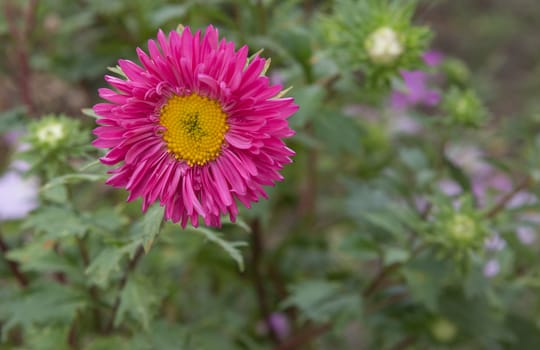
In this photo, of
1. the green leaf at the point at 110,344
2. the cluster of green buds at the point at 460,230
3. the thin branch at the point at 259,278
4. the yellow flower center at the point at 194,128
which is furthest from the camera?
the thin branch at the point at 259,278

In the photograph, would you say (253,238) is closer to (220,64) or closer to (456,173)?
(456,173)

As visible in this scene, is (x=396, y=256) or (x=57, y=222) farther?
(x=396, y=256)

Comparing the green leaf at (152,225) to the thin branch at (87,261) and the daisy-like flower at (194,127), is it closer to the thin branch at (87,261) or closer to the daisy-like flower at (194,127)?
the daisy-like flower at (194,127)

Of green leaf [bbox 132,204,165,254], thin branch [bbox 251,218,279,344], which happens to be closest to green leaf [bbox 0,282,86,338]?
green leaf [bbox 132,204,165,254]

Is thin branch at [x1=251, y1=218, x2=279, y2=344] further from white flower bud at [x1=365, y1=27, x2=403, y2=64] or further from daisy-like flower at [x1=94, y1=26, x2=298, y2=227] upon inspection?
daisy-like flower at [x1=94, y1=26, x2=298, y2=227]

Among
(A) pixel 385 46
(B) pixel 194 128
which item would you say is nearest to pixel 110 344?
(B) pixel 194 128

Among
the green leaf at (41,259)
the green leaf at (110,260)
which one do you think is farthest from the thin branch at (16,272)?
the green leaf at (110,260)

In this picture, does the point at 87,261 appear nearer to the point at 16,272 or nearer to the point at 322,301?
the point at 16,272
